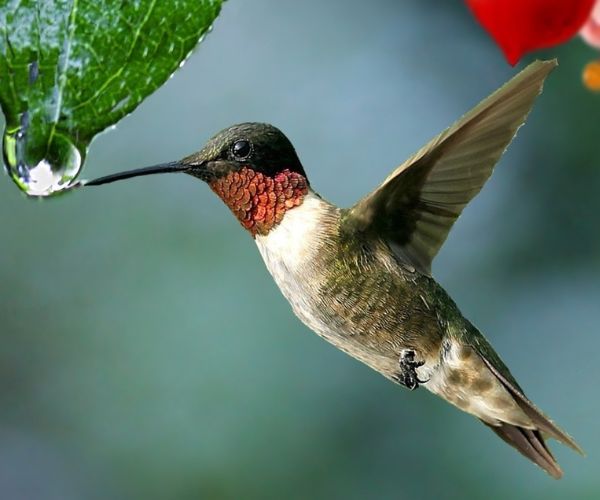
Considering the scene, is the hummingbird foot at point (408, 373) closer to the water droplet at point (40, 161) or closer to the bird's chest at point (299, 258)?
the bird's chest at point (299, 258)

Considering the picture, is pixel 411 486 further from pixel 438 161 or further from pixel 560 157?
pixel 438 161

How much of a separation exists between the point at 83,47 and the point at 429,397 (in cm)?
125

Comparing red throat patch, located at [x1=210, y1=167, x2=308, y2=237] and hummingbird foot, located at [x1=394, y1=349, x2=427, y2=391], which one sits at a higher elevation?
red throat patch, located at [x1=210, y1=167, x2=308, y2=237]

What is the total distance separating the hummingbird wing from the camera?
0.37 metres

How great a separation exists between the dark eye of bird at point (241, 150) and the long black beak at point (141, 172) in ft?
0.08

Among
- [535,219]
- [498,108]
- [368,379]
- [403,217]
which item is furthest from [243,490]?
[498,108]

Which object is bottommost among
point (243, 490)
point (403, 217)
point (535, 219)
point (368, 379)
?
point (243, 490)

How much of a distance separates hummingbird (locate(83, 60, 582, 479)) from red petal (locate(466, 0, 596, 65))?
0.02 m

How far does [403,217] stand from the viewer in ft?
1.55

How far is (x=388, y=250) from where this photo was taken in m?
0.46

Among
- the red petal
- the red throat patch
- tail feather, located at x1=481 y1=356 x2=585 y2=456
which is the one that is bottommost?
tail feather, located at x1=481 y1=356 x2=585 y2=456

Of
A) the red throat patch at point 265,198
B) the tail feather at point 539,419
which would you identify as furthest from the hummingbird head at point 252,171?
the tail feather at point 539,419

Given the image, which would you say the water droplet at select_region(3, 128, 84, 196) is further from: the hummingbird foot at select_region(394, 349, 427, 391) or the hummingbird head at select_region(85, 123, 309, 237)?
the hummingbird foot at select_region(394, 349, 427, 391)

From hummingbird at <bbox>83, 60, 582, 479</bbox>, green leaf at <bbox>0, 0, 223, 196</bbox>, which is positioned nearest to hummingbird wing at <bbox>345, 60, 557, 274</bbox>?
hummingbird at <bbox>83, 60, 582, 479</bbox>
